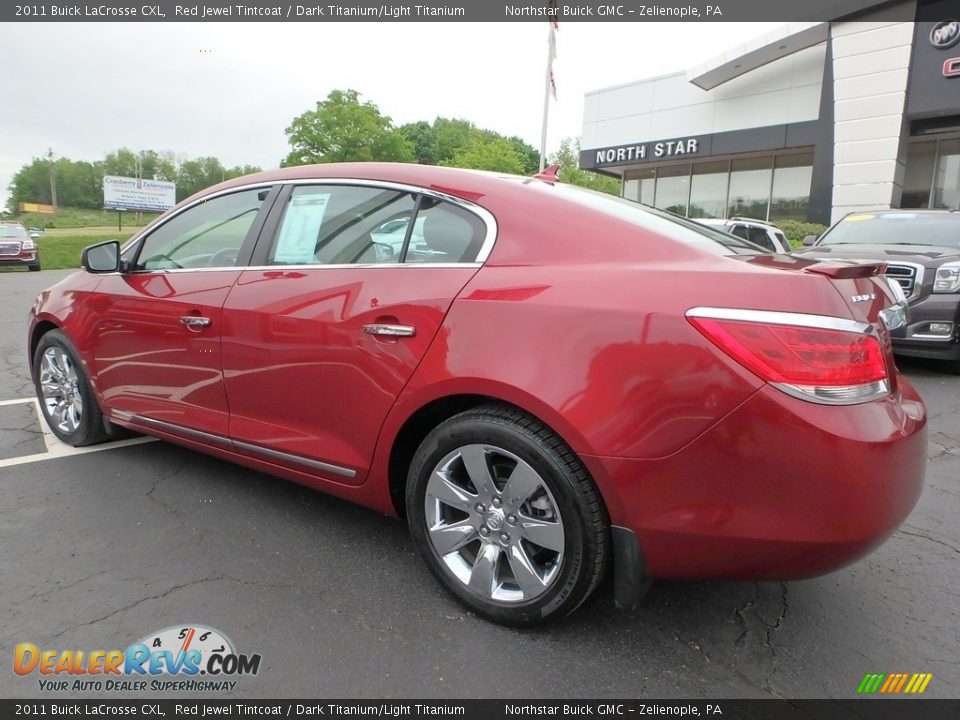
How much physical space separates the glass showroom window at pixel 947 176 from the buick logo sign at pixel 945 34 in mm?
3055

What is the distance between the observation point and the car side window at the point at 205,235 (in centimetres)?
300

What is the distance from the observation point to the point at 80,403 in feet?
12.4

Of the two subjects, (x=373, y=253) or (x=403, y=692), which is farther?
(x=373, y=253)

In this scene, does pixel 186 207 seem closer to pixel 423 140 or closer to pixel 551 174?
pixel 551 174

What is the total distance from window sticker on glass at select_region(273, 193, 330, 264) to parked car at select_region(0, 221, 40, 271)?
2355 centimetres

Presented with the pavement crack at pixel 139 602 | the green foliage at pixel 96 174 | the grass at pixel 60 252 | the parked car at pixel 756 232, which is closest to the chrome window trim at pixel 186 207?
the pavement crack at pixel 139 602

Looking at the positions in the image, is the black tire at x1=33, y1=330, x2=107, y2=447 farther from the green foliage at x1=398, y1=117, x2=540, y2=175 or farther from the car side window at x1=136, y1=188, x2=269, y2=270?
the green foliage at x1=398, y1=117, x2=540, y2=175

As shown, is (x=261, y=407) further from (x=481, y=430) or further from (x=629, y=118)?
(x=629, y=118)

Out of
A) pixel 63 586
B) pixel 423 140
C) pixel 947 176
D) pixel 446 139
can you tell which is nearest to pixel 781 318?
pixel 63 586

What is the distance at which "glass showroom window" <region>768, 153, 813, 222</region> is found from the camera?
19.9 meters

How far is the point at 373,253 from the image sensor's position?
249 centimetres

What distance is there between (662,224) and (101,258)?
2.94 m

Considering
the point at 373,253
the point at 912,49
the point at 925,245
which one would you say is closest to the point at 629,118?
the point at 912,49

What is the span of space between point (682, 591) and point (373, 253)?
1.77 m
